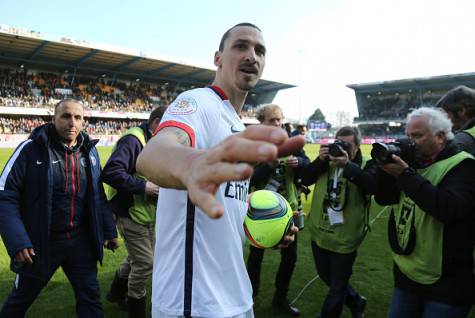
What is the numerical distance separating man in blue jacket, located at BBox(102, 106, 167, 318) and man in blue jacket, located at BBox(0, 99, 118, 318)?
23 centimetres

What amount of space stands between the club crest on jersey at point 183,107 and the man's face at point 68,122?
1.90 metres

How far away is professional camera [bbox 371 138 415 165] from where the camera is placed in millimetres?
2498

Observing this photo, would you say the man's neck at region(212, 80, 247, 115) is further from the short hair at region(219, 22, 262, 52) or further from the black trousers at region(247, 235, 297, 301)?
the black trousers at region(247, 235, 297, 301)

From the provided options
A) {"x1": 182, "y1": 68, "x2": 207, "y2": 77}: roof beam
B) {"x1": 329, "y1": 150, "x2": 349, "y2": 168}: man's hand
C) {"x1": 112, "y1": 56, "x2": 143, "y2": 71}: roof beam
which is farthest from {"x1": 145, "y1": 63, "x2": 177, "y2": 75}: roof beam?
{"x1": 329, "y1": 150, "x2": 349, "y2": 168}: man's hand

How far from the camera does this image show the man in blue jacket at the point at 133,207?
132 inches

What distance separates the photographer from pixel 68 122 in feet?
9.84

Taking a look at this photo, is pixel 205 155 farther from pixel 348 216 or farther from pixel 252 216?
pixel 348 216

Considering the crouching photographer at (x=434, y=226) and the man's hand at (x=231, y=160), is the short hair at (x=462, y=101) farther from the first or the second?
the man's hand at (x=231, y=160)

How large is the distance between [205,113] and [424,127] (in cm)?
171

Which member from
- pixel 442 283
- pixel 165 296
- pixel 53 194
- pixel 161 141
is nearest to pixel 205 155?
pixel 161 141

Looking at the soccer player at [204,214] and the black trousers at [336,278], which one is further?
the black trousers at [336,278]

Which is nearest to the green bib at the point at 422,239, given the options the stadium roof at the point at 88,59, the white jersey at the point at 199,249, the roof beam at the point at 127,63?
the white jersey at the point at 199,249

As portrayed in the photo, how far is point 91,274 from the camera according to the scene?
2.99 meters

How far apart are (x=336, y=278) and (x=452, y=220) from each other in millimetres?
1334
